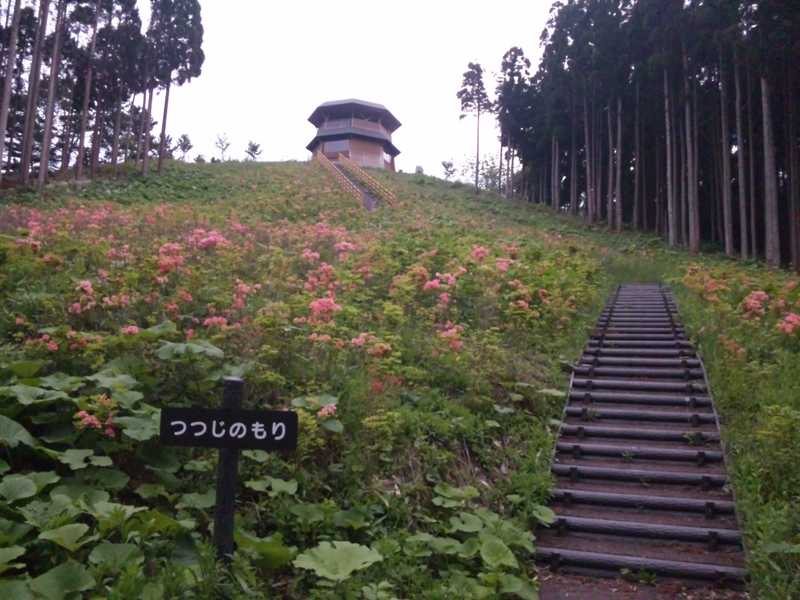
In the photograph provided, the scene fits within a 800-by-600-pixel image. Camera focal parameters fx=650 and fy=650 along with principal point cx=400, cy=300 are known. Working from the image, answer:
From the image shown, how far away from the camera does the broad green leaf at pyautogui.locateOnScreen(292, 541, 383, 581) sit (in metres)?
4.08

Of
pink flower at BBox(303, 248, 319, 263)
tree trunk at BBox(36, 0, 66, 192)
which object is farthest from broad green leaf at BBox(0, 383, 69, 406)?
tree trunk at BBox(36, 0, 66, 192)

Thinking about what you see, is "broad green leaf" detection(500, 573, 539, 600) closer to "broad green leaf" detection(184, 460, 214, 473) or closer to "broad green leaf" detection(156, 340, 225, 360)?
"broad green leaf" detection(184, 460, 214, 473)

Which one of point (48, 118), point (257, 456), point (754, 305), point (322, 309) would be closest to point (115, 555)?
point (257, 456)

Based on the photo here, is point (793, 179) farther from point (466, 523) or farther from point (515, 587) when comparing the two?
point (515, 587)

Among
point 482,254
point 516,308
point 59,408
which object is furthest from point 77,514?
point 482,254

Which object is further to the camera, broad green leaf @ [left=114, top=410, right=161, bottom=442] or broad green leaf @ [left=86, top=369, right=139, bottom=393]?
broad green leaf @ [left=86, top=369, right=139, bottom=393]

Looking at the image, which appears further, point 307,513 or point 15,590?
point 307,513

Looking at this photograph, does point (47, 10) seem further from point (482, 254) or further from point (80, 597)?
point (80, 597)

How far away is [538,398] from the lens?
823cm

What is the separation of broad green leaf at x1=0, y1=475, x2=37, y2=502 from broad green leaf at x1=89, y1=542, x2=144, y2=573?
652 millimetres

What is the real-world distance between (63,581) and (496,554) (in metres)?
2.87

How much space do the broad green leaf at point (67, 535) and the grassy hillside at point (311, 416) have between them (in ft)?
0.04

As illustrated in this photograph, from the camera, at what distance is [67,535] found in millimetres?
3766

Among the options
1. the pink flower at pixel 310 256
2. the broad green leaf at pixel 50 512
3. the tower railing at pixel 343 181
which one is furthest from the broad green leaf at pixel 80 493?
the tower railing at pixel 343 181
